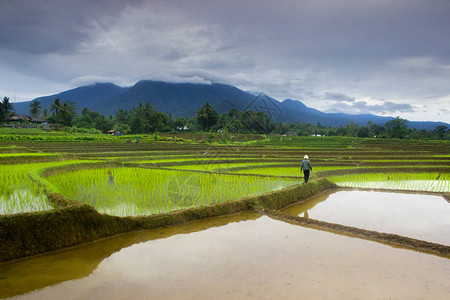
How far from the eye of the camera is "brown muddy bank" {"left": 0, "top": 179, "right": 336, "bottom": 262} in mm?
4094

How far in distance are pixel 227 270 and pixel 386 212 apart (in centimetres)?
530

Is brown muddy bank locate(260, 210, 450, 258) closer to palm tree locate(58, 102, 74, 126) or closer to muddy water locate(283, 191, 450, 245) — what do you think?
muddy water locate(283, 191, 450, 245)

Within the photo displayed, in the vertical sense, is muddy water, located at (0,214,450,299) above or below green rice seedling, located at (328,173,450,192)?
above

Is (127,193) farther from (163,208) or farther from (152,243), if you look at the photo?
(152,243)

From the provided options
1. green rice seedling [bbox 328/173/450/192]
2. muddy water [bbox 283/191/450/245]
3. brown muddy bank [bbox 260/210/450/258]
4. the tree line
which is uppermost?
the tree line

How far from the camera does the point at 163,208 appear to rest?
6.34 m

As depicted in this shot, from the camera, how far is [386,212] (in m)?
7.45

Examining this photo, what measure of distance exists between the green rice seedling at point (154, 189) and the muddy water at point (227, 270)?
132 centimetres

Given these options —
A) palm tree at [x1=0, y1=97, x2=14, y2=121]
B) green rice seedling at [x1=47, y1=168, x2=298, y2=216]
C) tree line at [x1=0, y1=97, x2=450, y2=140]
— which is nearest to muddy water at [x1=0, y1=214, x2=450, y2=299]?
green rice seedling at [x1=47, y1=168, x2=298, y2=216]

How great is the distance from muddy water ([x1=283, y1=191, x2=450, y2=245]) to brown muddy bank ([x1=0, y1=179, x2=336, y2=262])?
309cm

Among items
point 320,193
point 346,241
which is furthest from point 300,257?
point 320,193

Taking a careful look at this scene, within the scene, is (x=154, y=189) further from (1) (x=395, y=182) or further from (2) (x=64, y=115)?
(2) (x=64, y=115)

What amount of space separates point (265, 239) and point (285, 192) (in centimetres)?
324

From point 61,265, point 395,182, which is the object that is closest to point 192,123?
point 395,182
